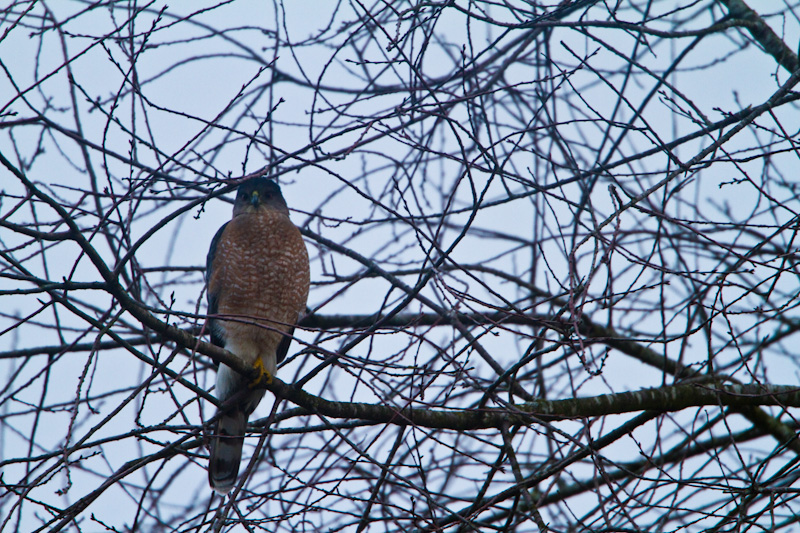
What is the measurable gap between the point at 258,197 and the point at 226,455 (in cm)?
161

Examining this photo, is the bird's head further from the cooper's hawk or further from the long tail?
the long tail

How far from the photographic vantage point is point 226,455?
4.45 m

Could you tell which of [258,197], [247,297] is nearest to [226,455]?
[247,297]

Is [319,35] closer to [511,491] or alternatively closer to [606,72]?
[606,72]

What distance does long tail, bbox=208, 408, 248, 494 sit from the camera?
14.4ft

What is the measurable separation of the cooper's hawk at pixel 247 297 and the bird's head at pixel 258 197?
0.17 m

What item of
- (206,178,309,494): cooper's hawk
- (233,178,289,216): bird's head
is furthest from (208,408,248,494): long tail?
(233,178,289,216): bird's head

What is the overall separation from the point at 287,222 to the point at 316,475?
1613 millimetres

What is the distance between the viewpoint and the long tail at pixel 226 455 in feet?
14.4

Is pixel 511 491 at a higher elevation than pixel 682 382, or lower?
lower

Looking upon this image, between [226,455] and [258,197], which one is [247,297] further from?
[226,455]

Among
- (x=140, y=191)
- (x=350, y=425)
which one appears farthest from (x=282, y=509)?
(x=140, y=191)

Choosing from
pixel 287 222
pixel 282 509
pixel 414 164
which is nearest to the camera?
pixel 282 509

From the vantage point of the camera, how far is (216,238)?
484 cm
